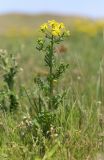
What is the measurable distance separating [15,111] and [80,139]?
2.74 feet

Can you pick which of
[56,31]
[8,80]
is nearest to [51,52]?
[56,31]

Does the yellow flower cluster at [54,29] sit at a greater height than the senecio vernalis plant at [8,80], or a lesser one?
greater

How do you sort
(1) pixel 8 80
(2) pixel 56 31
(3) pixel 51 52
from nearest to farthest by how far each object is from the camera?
(2) pixel 56 31
(3) pixel 51 52
(1) pixel 8 80

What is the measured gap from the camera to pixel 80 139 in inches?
135

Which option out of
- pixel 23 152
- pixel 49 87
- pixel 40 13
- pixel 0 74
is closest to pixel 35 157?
pixel 23 152

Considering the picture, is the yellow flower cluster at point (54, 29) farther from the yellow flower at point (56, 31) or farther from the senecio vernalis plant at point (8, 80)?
the senecio vernalis plant at point (8, 80)

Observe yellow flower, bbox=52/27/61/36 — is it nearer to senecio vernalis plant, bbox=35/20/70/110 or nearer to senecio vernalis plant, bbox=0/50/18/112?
senecio vernalis plant, bbox=35/20/70/110

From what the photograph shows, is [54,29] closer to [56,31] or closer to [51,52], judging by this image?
[56,31]

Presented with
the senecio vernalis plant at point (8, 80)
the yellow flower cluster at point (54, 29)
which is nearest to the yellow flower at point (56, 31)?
the yellow flower cluster at point (54, 29)

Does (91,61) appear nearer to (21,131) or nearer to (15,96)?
(15,96)

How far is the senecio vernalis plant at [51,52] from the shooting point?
347 cm

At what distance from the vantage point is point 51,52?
11.6 feet

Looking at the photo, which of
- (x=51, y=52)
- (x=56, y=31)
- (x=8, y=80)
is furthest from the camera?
(x=8, y=80)

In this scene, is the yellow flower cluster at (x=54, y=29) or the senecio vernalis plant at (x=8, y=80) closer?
the yellow flower cluster at (x=54, y=29)
